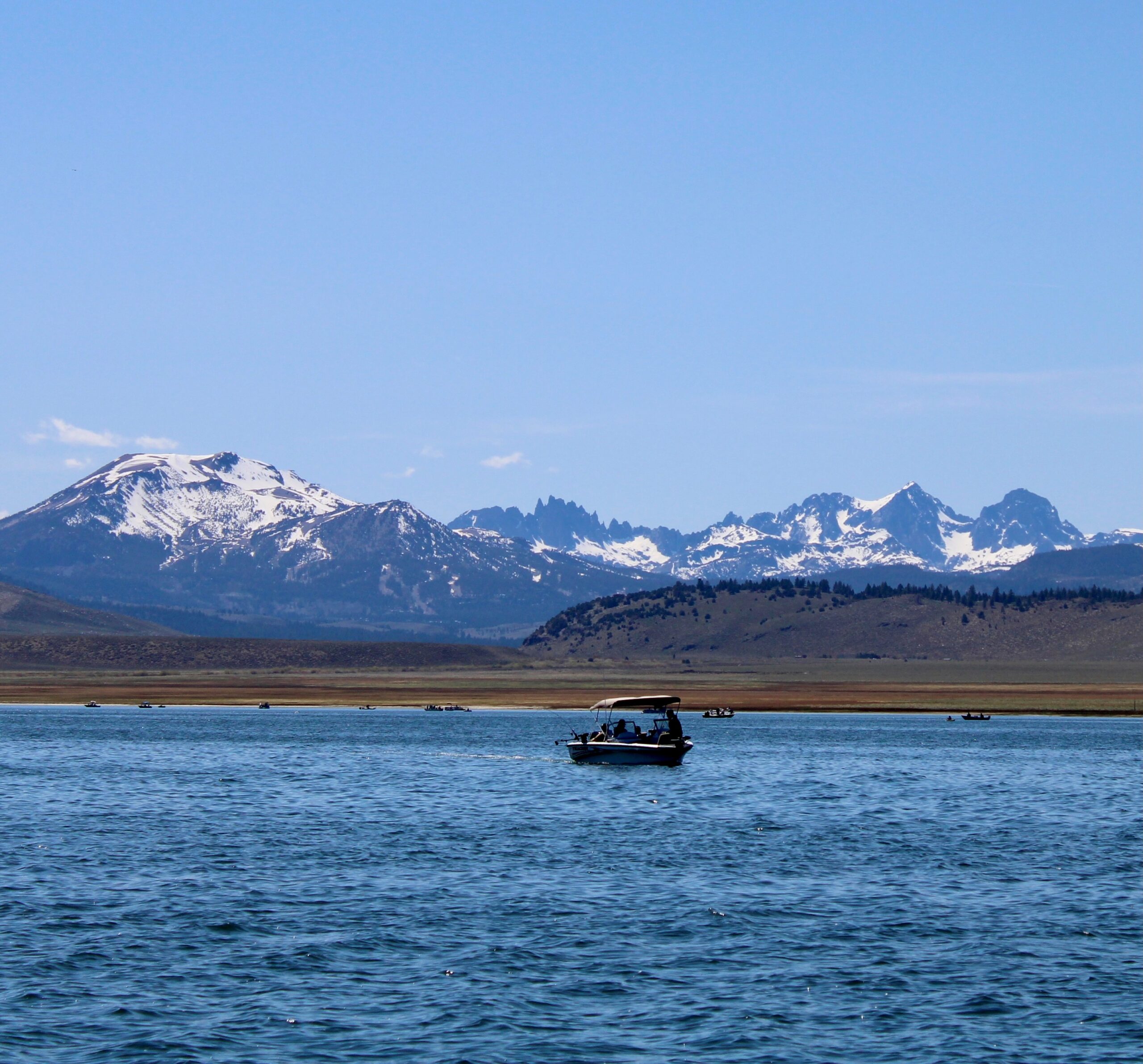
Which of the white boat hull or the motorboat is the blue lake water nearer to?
the white boat hull

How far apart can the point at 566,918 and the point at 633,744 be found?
55.5m

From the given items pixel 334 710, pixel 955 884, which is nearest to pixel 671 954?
pixel 955 884

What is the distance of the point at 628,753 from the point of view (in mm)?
100438

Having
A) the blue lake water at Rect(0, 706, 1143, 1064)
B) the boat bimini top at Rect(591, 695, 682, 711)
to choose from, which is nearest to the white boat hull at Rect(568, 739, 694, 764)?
the boat bimini top at Rect(591, 695, 682, 711)

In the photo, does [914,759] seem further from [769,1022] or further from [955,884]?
[769,1022]

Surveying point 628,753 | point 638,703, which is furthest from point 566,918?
point 638,703

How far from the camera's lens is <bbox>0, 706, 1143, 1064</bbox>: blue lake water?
32156 mm

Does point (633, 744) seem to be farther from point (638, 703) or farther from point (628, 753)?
point (638, 703)

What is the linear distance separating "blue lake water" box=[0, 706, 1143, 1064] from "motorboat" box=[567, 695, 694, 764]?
7420 millimetres

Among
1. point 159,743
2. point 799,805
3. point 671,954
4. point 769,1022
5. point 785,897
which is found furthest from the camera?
point 159,743

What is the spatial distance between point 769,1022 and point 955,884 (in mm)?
19381

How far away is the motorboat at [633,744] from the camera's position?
9956 cm

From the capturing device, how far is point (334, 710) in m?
184

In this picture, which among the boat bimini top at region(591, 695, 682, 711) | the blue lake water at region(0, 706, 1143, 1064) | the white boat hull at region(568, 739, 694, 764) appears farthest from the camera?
the boat bimini top at region(591, 695, 682, 711)
